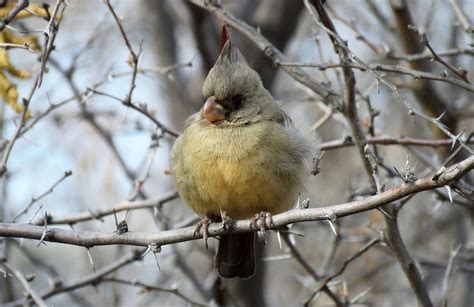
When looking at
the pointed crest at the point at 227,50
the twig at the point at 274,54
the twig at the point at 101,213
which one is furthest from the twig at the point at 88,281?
the twig at the point at 274,54

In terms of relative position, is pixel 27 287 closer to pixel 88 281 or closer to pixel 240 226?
pixel 88 281

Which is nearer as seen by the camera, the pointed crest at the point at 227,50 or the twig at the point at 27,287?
the twig at the point at 27,287

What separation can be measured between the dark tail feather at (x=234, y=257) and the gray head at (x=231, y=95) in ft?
2.70

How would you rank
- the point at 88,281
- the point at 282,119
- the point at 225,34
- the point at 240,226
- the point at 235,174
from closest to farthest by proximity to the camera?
the point at 240,226
the point at 235,174
the point at 225,34
the point at 88,281
the point at 282,119

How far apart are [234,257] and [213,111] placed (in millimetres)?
1015

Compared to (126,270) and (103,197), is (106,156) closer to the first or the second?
(103,197)

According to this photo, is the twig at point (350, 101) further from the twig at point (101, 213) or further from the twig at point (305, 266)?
the twig at point (101, 213)

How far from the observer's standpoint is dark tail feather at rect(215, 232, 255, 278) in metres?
4.98

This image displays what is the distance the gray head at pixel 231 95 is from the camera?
481cm

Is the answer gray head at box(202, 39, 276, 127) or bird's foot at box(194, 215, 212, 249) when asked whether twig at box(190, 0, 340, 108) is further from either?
bird's foot at box(194, 215, 212, 249)

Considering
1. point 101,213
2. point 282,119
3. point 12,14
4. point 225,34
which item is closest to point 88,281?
point 101,213

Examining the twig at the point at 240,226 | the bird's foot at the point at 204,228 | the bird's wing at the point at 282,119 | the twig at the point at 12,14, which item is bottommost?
the twig at the point at 240,226

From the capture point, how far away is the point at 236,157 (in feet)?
14.6

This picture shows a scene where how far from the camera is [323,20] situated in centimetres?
401
